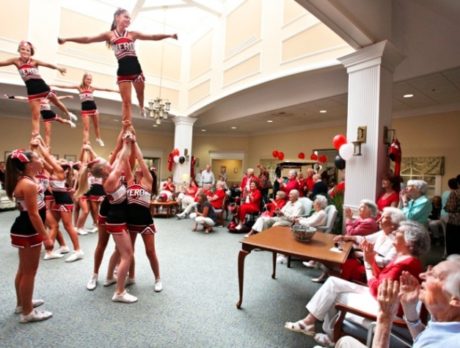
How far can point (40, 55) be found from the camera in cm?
607

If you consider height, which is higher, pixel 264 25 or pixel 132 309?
pixel 264 25

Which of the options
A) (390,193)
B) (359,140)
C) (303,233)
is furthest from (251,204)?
(303,233)

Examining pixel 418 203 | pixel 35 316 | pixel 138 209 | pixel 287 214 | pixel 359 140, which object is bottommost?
pixel 35 316

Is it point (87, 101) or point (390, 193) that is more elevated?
point (87, 101)

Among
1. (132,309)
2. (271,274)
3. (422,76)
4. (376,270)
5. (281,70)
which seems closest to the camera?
(376,270)

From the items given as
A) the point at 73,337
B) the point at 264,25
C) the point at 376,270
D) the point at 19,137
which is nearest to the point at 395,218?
the point at 376,270

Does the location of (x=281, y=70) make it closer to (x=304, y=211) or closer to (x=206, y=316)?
(x=304, y=211)

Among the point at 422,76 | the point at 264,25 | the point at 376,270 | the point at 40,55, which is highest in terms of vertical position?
the point at 264,25

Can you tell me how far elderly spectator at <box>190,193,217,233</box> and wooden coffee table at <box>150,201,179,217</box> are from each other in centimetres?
114

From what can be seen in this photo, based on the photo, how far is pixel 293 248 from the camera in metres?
2.24

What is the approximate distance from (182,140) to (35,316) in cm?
697

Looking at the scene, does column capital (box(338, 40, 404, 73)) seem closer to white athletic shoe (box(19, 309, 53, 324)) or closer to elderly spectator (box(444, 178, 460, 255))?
elderly spectator (box(444, 178, 460, 255))

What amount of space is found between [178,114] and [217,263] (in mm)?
6161

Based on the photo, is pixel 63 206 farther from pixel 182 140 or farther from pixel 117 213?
pixel 182 140
